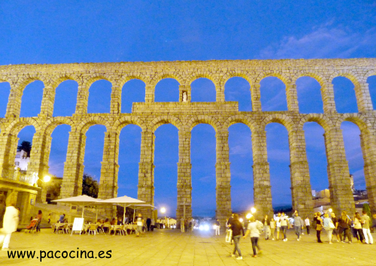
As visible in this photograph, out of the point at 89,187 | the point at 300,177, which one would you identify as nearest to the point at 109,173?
the point at 300,177

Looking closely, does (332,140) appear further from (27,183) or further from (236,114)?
(27,183)

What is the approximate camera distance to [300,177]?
31609 millimetres

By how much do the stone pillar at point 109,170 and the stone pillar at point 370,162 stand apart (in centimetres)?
2853

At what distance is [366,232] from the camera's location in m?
15.8

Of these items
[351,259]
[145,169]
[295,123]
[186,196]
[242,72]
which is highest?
[242,72]

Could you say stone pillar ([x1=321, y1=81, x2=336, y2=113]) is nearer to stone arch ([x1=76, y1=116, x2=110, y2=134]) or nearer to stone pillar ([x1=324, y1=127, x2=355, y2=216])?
stone pillar ([x1=324, y1=127, x2=355, y2=216])

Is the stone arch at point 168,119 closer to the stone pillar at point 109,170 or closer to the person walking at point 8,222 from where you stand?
the stone pillar at point 109,170

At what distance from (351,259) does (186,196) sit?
22567 millimetres

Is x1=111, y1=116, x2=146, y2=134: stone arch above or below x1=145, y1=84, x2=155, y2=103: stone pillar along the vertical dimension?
below

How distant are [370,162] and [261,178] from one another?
12709 millimetres

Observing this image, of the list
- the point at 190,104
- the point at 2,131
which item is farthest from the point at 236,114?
the point at 2,131

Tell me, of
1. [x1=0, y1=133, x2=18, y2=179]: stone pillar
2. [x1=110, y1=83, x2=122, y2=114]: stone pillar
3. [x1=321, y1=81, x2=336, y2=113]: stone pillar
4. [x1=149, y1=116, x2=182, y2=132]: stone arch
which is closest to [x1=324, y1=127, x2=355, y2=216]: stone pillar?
[x1=321, y1=81, x2=336, y2=113]: stone pillar

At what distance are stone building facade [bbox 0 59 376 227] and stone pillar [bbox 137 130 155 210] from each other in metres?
0.11

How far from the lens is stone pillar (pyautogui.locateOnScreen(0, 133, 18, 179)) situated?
3392cm
